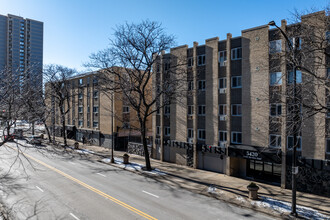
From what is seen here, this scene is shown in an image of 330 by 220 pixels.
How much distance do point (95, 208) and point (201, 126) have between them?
1341 centimetres

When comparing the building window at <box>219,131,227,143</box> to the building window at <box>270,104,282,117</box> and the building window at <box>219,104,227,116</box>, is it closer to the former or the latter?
the building window at <box>219,104,227,116</box>

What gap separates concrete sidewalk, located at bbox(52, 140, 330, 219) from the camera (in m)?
14.4

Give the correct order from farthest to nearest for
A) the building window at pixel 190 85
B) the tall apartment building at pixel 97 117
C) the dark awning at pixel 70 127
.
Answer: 1. the dark awning at pixel 70 127
2. the tall apartment building at pixel 97 117
3. the building window at pixel 190 85

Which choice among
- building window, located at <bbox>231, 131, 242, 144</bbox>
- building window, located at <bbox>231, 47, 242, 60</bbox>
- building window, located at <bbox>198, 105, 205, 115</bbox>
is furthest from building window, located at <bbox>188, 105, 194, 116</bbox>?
building window, located at <bbox>231, 47, 242, 60</bbox>

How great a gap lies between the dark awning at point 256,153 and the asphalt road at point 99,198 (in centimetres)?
617

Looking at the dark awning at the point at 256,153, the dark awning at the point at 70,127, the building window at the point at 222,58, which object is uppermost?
the building window at the point at 222,58

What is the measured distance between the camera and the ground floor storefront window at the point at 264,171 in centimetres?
1898

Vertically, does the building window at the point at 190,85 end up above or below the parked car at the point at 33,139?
above

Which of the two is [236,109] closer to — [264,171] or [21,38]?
[264,171]

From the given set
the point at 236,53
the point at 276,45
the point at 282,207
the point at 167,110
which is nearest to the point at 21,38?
the point at 167,110

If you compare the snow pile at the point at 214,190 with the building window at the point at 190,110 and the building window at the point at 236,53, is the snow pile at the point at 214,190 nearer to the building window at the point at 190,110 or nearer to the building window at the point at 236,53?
the building window at the point at 190,110

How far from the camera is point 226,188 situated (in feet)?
56.9

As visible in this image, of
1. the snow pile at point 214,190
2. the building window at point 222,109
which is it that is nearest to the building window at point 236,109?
the building window at point 222,109

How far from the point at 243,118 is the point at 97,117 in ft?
88.3
